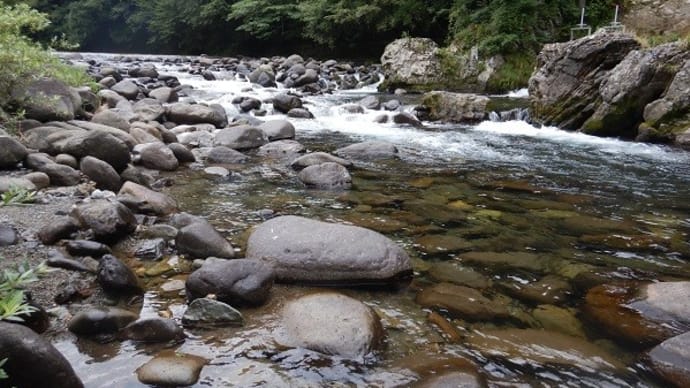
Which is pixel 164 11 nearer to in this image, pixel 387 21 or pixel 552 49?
pixel 387 21

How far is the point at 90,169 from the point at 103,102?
556 centimetres

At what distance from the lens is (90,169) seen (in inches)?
230

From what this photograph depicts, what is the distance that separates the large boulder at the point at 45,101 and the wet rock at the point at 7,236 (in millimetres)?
3581

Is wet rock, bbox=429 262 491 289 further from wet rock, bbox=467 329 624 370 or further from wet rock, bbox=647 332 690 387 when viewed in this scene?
wet rock, bbox=647 332 690 387

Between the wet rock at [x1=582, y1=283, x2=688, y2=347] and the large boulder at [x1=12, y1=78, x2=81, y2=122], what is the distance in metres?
6.83

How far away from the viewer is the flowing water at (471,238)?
2902mm

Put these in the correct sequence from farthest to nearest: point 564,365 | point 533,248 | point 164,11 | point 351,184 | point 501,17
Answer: point 164,11
point 501,17
point 351,184
point 533,248
point 564,365

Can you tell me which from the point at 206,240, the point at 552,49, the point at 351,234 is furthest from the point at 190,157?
the point at 552,49

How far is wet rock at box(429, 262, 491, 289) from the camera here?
3992mm

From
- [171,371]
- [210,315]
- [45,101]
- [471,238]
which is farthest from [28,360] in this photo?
[45,101]

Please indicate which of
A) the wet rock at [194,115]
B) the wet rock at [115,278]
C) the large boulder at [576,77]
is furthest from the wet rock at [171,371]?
the large boulder at [576,77]

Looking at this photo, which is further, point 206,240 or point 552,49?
point 552,49

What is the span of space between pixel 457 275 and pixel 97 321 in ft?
8.40

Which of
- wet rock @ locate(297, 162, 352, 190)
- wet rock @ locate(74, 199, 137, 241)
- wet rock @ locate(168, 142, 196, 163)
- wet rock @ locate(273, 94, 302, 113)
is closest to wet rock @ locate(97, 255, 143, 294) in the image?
wet rock @ locate(74, 199, 137, 241)
